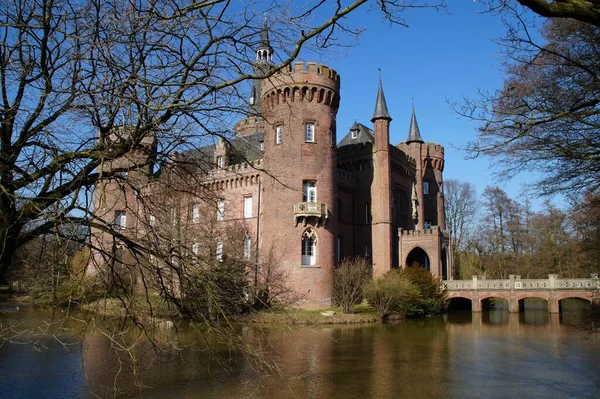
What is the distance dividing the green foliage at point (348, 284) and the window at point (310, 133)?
727cm

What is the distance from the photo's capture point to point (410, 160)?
4025cm

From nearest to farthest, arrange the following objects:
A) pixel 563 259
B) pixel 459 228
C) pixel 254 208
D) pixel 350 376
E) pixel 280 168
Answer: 1. pixel 350 376
2. pixel 280 168
3. pixel 254 208
4. pixel 563 259
5. pixel 459 228

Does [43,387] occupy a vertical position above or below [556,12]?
below

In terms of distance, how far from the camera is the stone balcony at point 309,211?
2789cm

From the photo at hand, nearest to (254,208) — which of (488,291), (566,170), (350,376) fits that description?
(488,291)

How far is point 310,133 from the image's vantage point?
2939 centimetres

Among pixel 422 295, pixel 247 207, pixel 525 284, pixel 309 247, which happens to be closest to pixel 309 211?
pixel 309 247

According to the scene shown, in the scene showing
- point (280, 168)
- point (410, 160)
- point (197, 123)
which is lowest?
point (197, 123)

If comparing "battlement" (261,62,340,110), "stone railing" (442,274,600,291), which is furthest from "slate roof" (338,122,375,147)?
"stone railing" (442,274,600,291)

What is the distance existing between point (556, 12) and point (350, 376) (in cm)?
1104

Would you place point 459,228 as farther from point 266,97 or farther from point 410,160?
point 266,97

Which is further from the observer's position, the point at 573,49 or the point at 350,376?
the point at 350,376

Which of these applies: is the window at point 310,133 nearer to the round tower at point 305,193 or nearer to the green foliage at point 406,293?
the round tower at point 305,193

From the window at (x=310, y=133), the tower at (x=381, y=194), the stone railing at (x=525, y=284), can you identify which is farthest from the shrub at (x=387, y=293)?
the window at (x=310, y=133)
